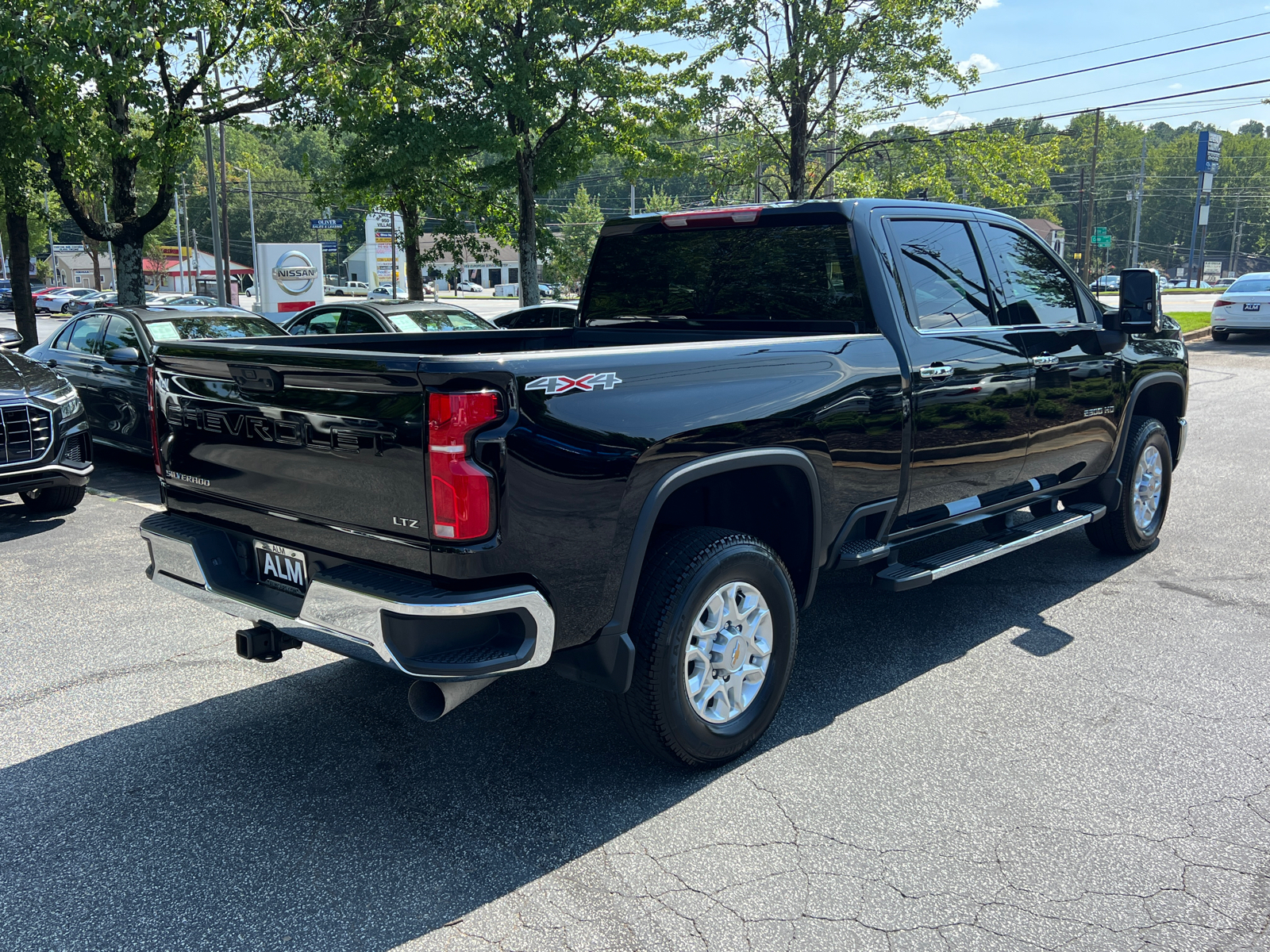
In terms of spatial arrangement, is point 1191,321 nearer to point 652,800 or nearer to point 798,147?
point 798,147

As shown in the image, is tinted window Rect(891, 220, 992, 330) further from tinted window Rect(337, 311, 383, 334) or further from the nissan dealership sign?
the nissan dealership sign

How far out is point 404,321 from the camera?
11.7 meters

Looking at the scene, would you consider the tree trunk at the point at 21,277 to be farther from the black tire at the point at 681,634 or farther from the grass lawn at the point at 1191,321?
the grass lawn at the point at 1191,321

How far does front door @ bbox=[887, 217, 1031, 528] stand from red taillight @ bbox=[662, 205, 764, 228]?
636mm

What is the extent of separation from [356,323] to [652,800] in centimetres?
980

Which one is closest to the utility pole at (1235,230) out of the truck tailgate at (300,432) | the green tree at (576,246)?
the green tree at (576,246)

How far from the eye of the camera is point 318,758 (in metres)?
3.71

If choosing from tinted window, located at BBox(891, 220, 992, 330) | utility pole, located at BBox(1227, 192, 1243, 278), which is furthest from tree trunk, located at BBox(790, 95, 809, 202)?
utility pole, located at BBox(1227, 192, 1243, 278)

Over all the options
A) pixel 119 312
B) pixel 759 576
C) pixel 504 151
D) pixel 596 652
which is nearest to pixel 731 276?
pixel 759 576

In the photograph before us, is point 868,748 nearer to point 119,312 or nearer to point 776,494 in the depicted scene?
point 776,494

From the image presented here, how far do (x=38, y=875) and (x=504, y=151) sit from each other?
14.8m

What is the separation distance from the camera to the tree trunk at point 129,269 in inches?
564

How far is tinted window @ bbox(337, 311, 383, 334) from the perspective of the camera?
11.8 m

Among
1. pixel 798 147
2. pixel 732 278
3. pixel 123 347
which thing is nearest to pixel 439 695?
pixel 732 278
